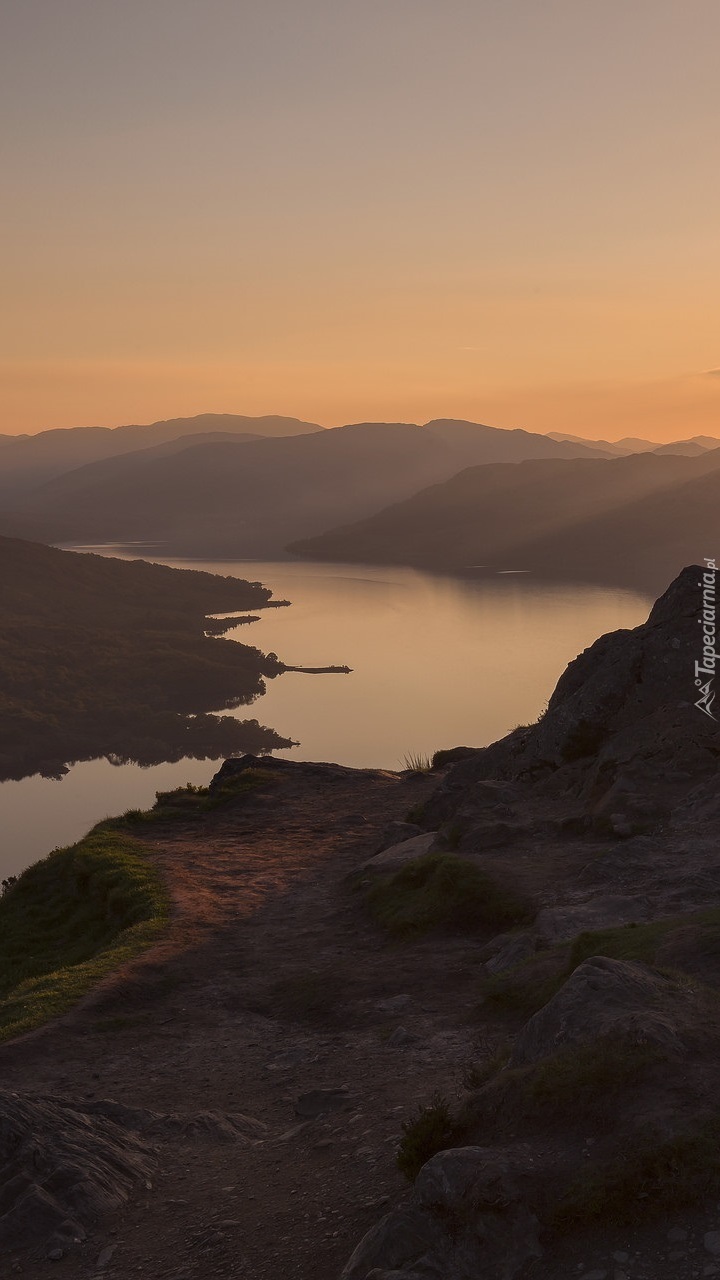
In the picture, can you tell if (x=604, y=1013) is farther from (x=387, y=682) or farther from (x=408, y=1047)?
(x=387, y=682)

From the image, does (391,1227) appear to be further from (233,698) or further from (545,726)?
(233,698)

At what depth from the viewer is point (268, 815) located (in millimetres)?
30125

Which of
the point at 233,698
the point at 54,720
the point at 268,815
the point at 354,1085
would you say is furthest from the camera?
the point at 233,698

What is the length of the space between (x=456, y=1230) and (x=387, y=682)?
98.3 meters

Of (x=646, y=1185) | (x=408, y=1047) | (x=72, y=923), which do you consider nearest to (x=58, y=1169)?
(x=408, y=1047)

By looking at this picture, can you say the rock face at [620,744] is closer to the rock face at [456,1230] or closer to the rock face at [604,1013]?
the rock face at [604,1013]

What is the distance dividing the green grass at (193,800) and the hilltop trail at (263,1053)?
4027 mm

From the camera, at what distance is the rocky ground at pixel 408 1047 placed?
7703mm

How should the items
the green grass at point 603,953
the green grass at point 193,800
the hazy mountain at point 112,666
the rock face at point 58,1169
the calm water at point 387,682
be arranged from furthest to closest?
the hazy mountain at point 112,666, the calm water at point 387,682, the green grass at point 193,800, the green grass at point 603,953, the rock face at point 58,1169

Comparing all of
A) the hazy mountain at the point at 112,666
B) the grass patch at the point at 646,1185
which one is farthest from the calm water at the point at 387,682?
the grass patch at the point at 646,1185

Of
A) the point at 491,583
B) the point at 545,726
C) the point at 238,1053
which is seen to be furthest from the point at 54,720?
the point at 491,583

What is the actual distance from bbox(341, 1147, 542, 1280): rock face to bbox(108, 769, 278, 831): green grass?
22.9m

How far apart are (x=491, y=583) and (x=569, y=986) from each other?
626 feet

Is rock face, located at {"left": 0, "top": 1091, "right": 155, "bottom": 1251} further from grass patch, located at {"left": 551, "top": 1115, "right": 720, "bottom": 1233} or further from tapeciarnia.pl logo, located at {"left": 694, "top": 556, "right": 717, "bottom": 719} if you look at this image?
tapeciarnia.pl logo, located at {"left": 694, "top": 556, "right": 717, "bottom": 719}
